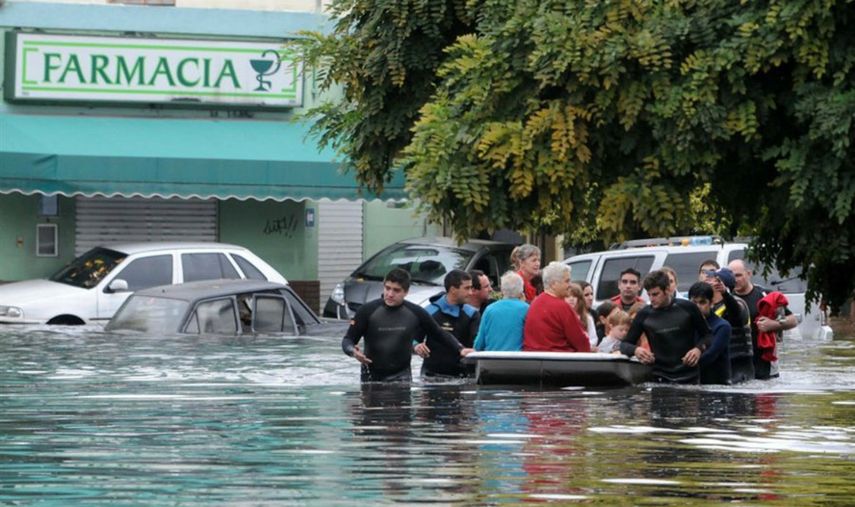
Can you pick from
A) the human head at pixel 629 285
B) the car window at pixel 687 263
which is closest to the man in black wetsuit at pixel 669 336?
the human head at pixel 629 285

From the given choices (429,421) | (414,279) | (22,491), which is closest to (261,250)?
(414,279)

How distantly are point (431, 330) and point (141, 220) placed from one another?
17.9 metres

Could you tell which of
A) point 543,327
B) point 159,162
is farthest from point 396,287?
point 159,162

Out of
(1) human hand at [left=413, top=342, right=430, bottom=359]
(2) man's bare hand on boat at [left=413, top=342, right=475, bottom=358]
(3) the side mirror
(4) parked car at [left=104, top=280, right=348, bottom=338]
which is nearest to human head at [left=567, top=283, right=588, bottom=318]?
(2) man's bare hand on boat at [left=413, top=342, right=475, bottom=358]

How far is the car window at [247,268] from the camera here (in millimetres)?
27602

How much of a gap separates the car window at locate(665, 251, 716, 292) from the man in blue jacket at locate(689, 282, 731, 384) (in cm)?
925

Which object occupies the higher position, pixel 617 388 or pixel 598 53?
pixel 598 53

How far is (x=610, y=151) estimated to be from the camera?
19.0 metres

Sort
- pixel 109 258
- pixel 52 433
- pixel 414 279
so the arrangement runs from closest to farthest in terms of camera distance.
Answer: pixel 52 433, pixel 109 258, pixel 414 279

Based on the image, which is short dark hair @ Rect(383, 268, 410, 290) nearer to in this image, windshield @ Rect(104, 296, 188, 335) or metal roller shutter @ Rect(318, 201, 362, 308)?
windshield @ Rect(104, 296, 188, 335)

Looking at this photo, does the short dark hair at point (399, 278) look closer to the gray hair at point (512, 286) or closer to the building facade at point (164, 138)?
the gray hair at point (512, 286)

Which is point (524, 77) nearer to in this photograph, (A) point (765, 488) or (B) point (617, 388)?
(B) point (617, 388)

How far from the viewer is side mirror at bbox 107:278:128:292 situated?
26.4 metres

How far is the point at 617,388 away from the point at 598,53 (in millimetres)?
2892
